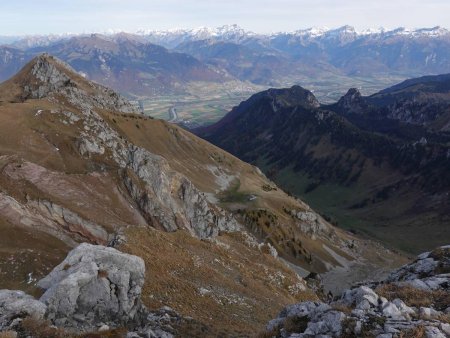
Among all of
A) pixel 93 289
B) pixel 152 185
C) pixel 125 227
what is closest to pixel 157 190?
pixel 152 185

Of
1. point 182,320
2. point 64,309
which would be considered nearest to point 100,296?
point 64,309

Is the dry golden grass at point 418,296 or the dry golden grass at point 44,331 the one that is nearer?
the dry golden grass at point 44,331

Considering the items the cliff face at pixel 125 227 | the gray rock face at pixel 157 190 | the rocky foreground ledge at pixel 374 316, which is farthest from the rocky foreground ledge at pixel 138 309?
the gray rock face at pixel 157 190

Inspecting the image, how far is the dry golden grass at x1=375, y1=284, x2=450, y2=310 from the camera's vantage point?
25.7 meters

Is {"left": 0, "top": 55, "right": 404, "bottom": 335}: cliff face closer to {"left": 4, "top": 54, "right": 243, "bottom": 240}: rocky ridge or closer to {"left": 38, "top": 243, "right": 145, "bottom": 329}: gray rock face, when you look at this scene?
{"left": 38, "top": 243, "right": 145, "bottom": 329}: gray rock face

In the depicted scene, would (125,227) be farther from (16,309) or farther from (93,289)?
(16,309)

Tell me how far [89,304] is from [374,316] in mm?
19400

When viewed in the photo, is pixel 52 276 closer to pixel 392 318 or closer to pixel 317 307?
pixel 317 307

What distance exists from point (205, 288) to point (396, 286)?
24727 millimetres

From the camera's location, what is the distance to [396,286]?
29.8m

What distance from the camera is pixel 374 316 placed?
22750mm

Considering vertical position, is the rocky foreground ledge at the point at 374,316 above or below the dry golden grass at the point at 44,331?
above

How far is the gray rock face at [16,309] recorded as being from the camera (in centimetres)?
2530

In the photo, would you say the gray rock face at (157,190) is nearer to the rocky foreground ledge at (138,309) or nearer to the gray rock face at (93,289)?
the gray rock face at (93,289)
